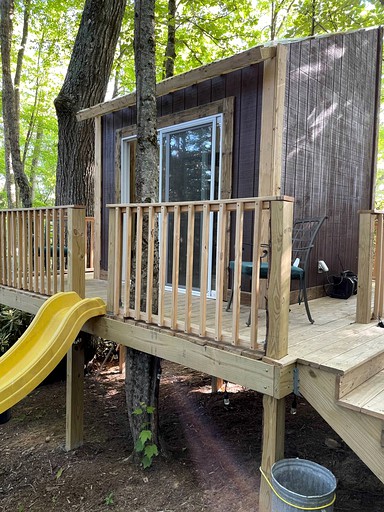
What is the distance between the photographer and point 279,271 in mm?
2119

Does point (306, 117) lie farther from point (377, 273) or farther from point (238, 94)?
point (377, 273)

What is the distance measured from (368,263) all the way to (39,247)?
3.17 metres

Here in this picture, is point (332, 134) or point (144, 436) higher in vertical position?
point (332, 134)

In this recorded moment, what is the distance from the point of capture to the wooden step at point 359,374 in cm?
207

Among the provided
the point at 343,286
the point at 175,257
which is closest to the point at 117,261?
the point at 175,257

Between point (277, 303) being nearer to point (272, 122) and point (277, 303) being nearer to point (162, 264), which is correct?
point (162, 264)

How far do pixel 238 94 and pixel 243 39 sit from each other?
264 inches

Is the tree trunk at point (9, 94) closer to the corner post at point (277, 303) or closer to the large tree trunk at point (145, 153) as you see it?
the large tree trunk at point (145, 153)

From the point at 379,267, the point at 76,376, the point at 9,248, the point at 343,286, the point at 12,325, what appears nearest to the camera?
the point at 379,267

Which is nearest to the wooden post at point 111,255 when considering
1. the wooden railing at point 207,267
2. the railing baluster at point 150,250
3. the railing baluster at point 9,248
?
the wooden railing at point 207,267

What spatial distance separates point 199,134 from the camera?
448 cm

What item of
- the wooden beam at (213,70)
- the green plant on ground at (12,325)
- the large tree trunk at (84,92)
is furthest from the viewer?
the large tree trunk at (84,92)

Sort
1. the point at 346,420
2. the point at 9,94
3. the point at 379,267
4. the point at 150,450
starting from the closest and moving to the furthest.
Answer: the point at 346,420
the point at 379,267
the point at 150,450
the point at 9,94

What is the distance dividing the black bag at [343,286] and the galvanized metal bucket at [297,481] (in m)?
2.79
